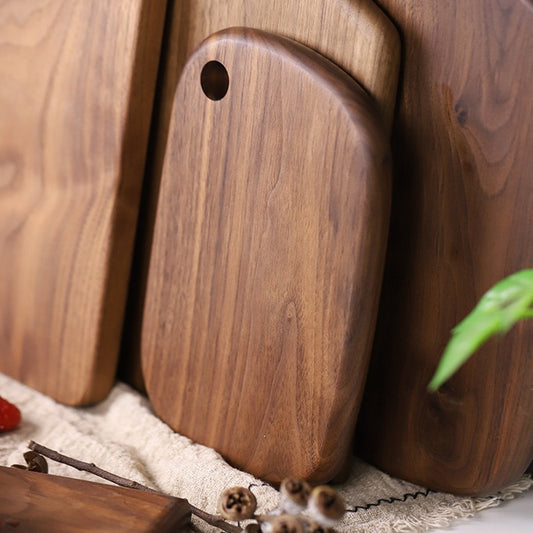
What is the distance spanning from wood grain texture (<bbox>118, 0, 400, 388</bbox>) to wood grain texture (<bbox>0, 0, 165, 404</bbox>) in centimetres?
2

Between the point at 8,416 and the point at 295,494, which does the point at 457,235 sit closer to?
the point at 295,494

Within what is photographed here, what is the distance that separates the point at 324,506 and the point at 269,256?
0.24 meters

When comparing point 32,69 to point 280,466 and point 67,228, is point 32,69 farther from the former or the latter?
point 280,466

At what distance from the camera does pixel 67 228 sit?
2.82ft

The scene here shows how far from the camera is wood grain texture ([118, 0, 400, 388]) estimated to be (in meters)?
0.66

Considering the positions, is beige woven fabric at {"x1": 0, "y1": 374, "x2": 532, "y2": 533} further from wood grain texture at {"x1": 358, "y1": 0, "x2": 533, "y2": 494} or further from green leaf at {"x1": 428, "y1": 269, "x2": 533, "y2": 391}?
green leaf at {"x1": 428, "y1": 269, "x2": 533, "y2": 391}

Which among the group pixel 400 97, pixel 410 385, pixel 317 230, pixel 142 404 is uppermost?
pixel 400 97

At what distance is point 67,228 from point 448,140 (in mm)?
388

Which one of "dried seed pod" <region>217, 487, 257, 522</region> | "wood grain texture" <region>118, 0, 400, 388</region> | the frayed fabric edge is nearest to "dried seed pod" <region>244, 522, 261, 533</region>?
"dried seed pod" <region>217, 487, 257, 522</region>

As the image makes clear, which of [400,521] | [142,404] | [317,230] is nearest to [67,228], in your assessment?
[142,404]

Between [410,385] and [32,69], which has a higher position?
[32,69]

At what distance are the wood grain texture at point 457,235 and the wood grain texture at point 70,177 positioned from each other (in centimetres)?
26

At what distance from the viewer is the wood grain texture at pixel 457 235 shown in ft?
2.10

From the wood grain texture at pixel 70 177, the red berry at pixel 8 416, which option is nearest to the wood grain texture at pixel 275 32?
the wood grain texture at pixel 70 177
